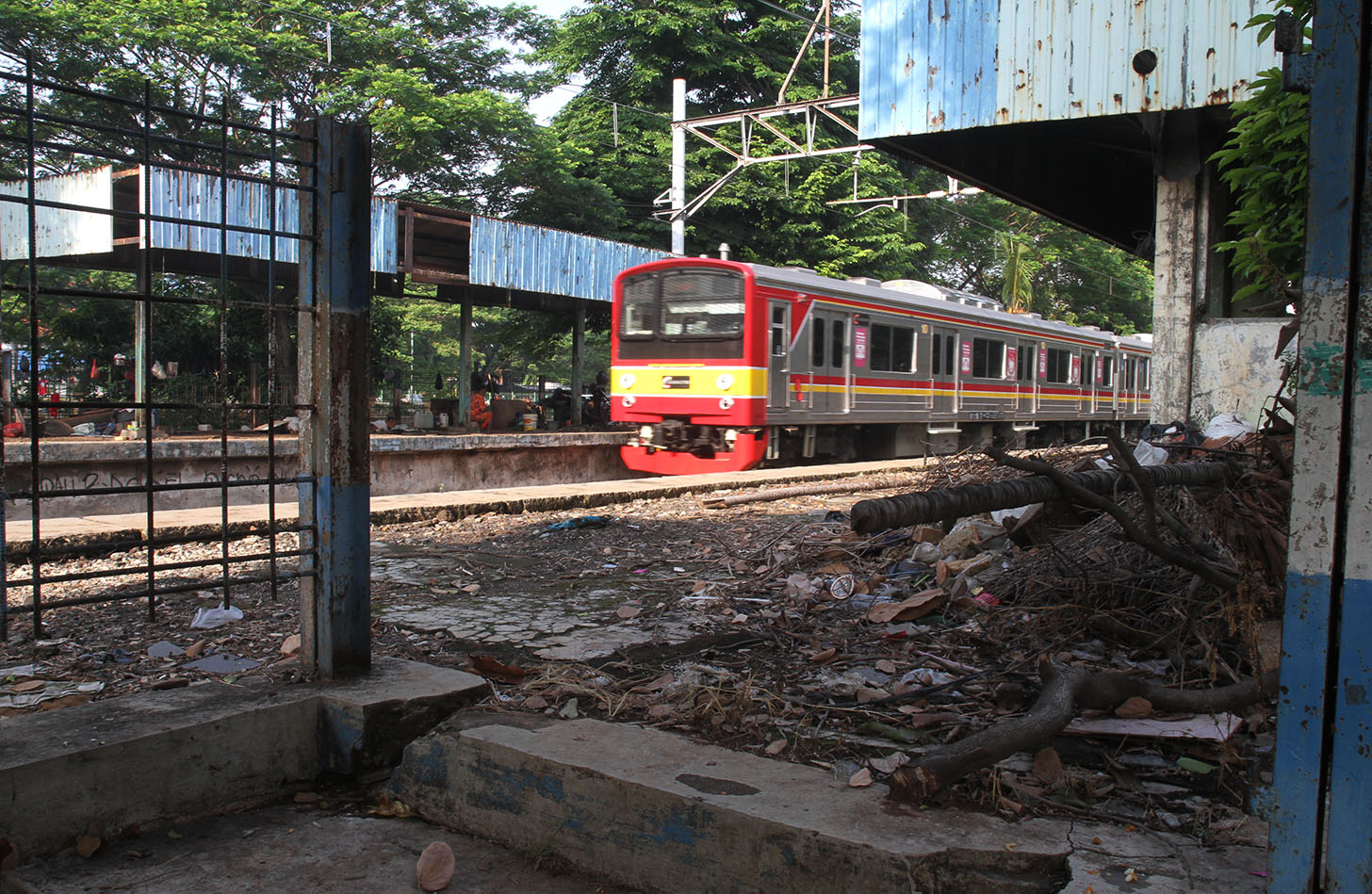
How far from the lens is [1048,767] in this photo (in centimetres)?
277

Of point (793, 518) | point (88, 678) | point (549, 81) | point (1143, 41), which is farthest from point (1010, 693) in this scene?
point (549, 81)

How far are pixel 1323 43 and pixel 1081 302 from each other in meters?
38.7

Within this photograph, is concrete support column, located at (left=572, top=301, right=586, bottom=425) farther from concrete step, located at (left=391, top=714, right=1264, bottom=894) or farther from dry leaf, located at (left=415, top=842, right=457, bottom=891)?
dry leaf, located at (left=415, top=842, right=457, bottom=891)

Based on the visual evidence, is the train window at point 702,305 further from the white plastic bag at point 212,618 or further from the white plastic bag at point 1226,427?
the white plastic bag at point 212,618

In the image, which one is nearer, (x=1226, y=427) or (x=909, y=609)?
(x=909, y=609)

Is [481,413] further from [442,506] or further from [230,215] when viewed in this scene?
[442,506]

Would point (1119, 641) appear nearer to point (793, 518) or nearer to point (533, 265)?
point (793, 518)

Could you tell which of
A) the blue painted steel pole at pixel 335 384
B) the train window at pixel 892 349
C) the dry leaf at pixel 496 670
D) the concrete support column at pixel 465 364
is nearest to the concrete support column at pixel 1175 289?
the train window at pixel 892 349

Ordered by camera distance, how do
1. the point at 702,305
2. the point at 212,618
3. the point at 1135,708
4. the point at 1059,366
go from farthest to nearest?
the point at 1059,366, the point at 702,305, the point at 212,618, the point at 1135,708

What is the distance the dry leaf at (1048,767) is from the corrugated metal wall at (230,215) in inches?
486

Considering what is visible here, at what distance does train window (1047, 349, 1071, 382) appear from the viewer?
66.6 feet

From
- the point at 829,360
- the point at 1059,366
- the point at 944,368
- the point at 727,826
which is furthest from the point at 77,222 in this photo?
the point at 1059,366

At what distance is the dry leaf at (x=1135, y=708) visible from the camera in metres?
3.18

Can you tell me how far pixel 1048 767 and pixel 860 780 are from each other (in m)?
0.56
